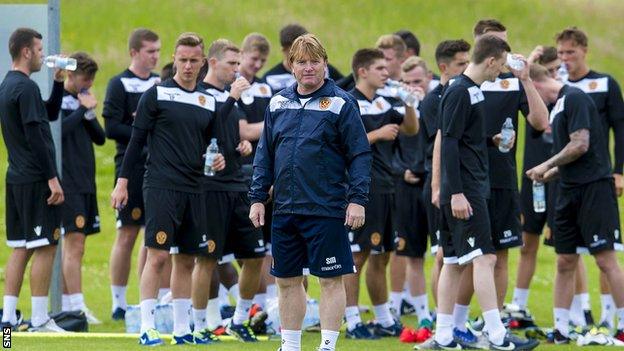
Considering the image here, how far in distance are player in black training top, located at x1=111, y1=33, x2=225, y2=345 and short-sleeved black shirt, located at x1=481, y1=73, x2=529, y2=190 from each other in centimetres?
253

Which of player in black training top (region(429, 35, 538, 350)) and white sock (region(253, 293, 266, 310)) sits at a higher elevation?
player in black training top (region(429, 35, 538, 350))

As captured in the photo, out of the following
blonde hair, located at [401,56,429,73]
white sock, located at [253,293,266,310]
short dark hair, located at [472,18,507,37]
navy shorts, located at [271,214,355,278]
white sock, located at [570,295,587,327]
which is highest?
short dark hair, located at [472,18,507,37]

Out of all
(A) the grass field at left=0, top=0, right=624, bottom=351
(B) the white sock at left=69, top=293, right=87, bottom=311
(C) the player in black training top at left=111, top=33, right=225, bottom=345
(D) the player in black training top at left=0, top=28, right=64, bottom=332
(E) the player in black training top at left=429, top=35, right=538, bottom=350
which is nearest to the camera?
(E) the player in black training top at left=429, top=35, right=538, bottom=350

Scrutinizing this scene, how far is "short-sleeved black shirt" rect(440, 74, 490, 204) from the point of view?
11430 millimetres

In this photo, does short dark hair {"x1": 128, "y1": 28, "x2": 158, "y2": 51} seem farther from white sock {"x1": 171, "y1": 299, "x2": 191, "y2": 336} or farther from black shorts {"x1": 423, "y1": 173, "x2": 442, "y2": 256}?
white sock {"x1": 171, "y1": 299, "x2": 191, "y2": 336}

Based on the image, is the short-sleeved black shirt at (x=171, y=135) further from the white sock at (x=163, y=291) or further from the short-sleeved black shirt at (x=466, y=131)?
the white sock at (x=163, y=291)

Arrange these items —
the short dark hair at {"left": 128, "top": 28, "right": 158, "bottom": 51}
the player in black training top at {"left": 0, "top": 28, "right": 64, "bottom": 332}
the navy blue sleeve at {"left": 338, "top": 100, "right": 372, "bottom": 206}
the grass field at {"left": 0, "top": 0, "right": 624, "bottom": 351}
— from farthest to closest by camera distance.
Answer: the grass field at {"left": 0, "top": 0, "right": 624, "bottom": 351} < the short dark hair at {"left": 128, "top": 28, "right": 158, "bottom": 51} < the player in black training top at {"left": 0, "top": 28, "right": 64, "bottom": 332} < the navy blue sleeve at {"left": 338, "top": 100, "right": 372, "bottom": 206}

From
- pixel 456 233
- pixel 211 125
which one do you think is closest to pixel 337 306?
Answer: pixel 456 233

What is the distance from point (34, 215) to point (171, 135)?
1.84 meters

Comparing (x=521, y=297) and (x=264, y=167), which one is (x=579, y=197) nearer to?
(x=521, y=297)

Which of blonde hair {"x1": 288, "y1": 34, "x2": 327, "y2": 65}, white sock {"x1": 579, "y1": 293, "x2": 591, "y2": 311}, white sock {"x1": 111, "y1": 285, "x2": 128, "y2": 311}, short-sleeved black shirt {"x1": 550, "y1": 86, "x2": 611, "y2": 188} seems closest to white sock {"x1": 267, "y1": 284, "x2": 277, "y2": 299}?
white sock {"x1": 111, "y1": 285, "x2": 128, "y2": 311}

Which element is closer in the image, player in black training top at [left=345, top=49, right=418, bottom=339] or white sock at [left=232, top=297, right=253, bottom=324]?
white sock at [left=232, top=297, right=253, bottom=324]

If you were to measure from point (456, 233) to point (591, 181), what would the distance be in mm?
1803

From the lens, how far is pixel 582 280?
1419 centimetres
